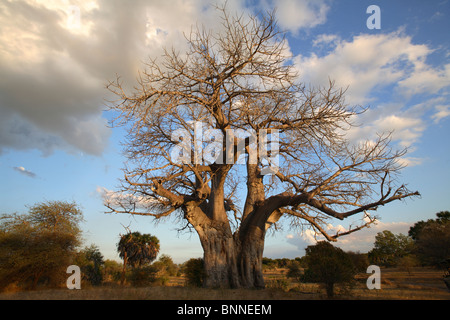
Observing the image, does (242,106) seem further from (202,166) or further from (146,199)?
(146,199)

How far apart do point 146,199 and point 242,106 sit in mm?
4873

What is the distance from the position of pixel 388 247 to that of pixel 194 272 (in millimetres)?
35475

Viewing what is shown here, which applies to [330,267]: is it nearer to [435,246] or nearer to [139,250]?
[435,246]

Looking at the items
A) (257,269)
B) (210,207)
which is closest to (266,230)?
(257,269)

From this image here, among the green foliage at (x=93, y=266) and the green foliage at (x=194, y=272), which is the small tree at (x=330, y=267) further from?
the green foliage at (x=93, y=266)

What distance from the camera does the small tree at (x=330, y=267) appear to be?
6.92 m

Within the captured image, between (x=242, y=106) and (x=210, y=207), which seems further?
(x=210, y=207)

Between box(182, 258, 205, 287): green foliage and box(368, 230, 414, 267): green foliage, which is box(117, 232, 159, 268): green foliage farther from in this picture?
box(368, 230, 414, 267): green foliage

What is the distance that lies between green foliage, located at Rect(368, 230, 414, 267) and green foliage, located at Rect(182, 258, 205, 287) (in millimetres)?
28875

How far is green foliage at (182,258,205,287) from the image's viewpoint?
33.6 ft

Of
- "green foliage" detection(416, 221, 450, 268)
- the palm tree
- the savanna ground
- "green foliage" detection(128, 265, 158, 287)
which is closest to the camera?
the savanna ground

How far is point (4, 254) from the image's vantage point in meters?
9.21

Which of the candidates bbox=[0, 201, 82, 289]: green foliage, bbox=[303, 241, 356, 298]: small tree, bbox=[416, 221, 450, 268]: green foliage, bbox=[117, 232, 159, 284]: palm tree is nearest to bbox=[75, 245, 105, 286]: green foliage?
bbox=[117, 232, 159, 284]: palm tree

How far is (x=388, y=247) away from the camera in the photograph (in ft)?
118
